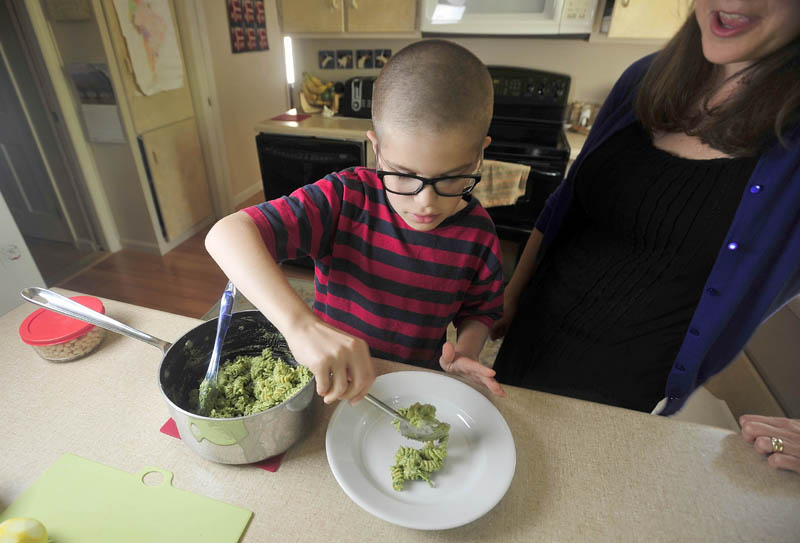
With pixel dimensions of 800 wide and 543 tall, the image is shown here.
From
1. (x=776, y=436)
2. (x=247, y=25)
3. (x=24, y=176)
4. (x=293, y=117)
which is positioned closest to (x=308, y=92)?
(x=293, y=117)

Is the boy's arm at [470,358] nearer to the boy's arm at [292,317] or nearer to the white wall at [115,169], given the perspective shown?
the boy's arm at [292,317]

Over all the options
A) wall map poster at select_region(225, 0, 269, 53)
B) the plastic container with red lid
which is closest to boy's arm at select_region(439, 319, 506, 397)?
the plastic container with red lid

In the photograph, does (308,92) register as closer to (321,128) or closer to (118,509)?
(321,128)

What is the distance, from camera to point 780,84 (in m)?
0.71

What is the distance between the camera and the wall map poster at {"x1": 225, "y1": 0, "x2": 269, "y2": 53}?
305 cm

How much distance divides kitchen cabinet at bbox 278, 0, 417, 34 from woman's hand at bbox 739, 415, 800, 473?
2.35 m

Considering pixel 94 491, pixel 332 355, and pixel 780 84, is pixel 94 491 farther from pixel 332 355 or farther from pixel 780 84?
pixel 780 84

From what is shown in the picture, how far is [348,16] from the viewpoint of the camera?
2.38 m

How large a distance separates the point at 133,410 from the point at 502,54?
2.66 metres

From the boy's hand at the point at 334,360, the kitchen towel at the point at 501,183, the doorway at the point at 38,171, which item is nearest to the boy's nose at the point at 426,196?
the boy's hand at the point at 334,360

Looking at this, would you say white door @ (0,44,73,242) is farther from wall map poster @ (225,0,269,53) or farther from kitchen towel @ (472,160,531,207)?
kitchen towel @ (472,160,531,207)

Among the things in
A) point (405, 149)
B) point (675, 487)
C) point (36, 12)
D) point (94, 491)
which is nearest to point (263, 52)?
point (36, 12)

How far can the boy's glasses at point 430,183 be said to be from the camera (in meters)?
0.66

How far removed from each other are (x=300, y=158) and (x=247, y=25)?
1.58 metres
